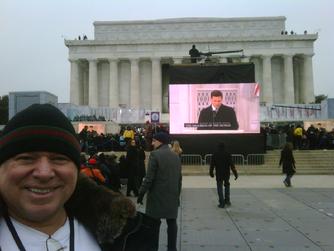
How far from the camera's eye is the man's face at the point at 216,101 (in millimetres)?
24562

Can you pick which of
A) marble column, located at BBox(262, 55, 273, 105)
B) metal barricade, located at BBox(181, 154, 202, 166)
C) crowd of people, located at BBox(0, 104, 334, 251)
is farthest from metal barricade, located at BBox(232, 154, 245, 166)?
marble column, located at BBox(262, 55, 273, 105)

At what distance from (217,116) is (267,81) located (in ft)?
181

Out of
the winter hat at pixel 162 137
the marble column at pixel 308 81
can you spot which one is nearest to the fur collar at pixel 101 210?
the winter hat at pixel 162 137

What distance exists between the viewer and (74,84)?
262ft

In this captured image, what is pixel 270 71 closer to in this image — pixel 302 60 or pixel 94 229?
pixel 302 60

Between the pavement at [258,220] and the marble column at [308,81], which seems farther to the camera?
the marble column at [308,81]

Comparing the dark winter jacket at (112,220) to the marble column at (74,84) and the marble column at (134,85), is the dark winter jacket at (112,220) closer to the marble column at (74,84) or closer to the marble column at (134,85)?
the marble column at (134,85)

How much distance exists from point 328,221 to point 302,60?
73.0 m

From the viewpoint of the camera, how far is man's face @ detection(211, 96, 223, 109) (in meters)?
24.6

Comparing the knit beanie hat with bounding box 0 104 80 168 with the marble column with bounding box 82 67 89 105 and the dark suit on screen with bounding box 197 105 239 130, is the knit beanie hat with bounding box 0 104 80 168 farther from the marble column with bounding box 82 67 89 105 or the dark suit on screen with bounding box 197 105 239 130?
the marble column with bounding box 82 67 89 105

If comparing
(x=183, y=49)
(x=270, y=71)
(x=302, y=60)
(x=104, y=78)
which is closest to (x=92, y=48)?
(x=104, y=78)

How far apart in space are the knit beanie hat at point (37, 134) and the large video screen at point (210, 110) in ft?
74.0

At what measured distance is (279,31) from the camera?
8000 centimetres

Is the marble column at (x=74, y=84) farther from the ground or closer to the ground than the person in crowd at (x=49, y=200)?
farther from the ground
